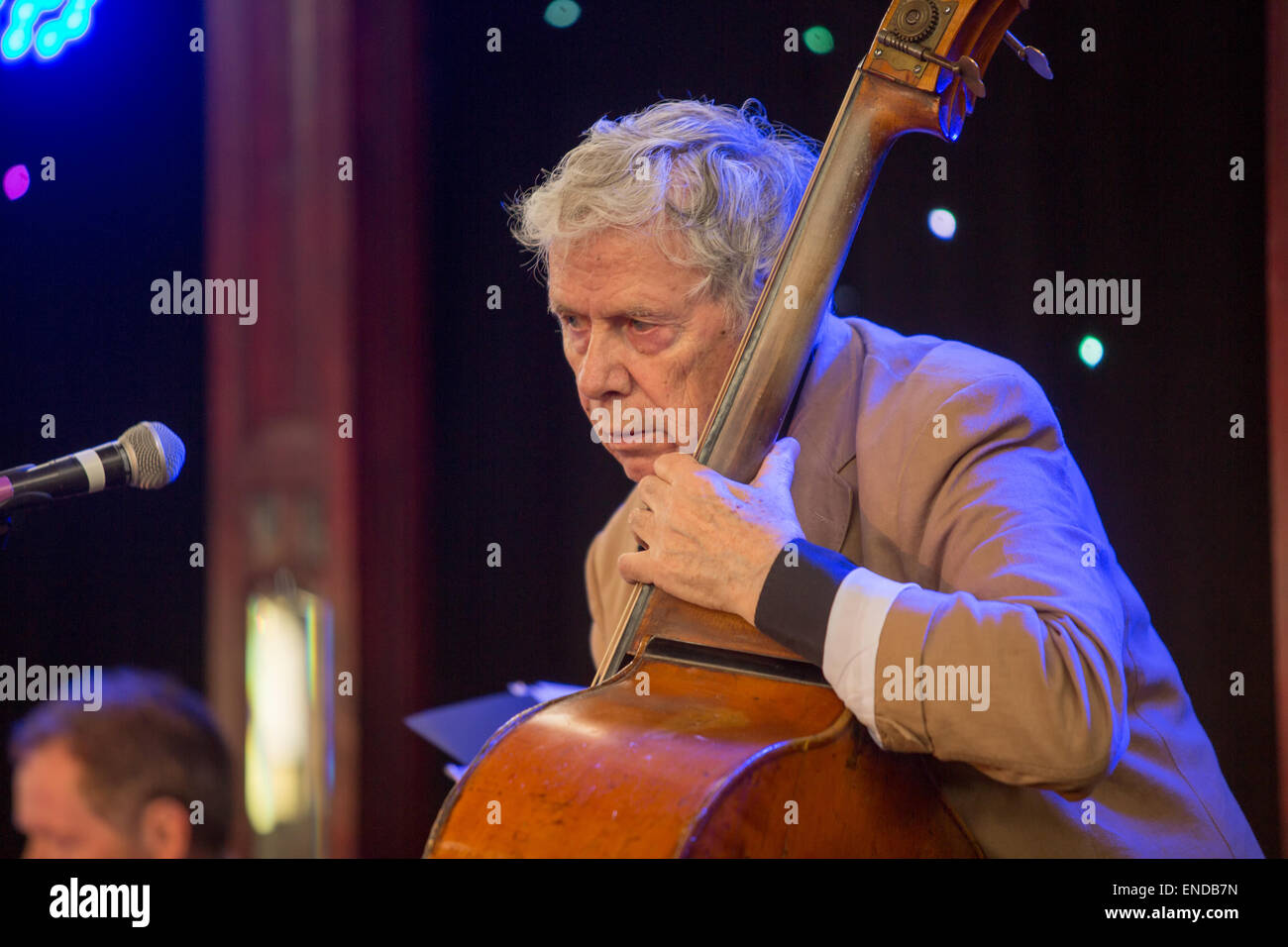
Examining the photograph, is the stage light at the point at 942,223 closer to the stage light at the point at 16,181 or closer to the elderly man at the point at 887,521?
the elderly man at the point at 887,521

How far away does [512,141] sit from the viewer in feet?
8.75

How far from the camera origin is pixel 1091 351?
2.35 meters

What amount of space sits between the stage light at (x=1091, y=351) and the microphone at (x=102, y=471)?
5.84 ft

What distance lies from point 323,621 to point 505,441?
2.10ft

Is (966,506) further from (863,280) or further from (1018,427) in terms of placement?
(863,280)

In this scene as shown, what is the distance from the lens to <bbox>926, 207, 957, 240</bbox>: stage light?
2387 mm

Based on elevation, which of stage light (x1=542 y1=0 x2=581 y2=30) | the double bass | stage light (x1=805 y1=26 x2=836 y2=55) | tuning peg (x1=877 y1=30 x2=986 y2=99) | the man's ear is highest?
stage light (x1=542 y1=0 x2=581 y2=30)

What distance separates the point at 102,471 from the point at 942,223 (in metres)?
1.71

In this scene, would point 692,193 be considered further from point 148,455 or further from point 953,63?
point 148,455

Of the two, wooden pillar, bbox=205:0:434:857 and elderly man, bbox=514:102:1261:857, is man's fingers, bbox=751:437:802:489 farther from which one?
wooden pillar, bbox=205:0:434:857

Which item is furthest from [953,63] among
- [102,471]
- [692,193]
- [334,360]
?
[334,360]

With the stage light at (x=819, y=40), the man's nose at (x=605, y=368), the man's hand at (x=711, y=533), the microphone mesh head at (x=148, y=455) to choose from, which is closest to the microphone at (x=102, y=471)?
the microphone mesh head at (x=148, y=455)

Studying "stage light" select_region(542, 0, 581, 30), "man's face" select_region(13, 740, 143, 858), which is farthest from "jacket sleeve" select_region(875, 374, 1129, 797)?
"stage light" select_region(542, 0, 581, 30)

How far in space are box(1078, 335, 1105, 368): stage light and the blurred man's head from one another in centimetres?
183
